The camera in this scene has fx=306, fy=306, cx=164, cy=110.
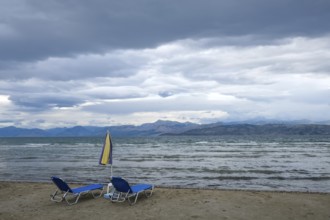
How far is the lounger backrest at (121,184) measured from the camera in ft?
40.5

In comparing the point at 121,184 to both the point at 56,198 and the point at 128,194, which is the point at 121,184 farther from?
the point at 56,198

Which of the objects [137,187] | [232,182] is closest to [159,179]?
[232,182]

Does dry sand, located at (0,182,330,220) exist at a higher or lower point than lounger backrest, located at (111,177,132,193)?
lower

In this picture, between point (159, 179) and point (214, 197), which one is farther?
point (159, 179)

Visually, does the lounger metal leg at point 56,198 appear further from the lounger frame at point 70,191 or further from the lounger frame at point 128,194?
the lounger frame at point 128,194

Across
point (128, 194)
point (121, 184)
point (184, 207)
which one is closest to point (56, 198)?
point (128, 194)

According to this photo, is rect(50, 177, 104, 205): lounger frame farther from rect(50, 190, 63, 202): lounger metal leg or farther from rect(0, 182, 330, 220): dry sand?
rect(0, 182, 330, 220): dry sand

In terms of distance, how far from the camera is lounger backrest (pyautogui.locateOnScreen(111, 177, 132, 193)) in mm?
12344

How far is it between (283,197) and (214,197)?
9.65ft

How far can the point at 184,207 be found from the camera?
38.0ft

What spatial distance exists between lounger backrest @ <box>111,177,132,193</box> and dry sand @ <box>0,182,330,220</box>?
0.59m

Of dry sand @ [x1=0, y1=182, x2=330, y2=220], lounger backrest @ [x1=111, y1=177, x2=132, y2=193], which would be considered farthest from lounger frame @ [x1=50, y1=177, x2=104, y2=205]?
lounger backrest @ [x1=111, y1=177, x2=132, y2=193]

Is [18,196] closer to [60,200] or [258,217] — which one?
[60,200]

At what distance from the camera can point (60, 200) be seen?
13.2 metres
